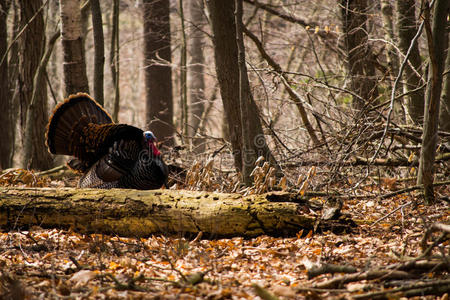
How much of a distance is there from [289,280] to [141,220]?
1.89 m

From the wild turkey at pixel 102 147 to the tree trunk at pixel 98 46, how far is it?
43.1 inches

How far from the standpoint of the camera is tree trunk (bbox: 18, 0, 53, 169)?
8.38m

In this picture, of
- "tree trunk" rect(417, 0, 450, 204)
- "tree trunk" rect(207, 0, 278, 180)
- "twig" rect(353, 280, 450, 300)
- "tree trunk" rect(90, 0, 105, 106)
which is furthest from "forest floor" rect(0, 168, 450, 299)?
"tree trunk" rect(90, 0, 105, 106)

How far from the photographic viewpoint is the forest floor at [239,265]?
2.94 meters

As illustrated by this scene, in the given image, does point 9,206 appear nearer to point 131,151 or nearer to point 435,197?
point 131,151

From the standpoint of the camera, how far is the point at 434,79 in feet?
13.8

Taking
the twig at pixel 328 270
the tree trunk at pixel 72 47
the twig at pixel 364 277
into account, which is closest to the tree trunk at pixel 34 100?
the tree trunk at pixel 72 47

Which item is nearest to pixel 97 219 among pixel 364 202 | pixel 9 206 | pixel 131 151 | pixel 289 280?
pixel 9 206

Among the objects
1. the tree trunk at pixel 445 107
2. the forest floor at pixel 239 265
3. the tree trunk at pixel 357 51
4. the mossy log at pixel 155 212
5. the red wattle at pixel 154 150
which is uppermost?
the tree trunk at pixel 357 51

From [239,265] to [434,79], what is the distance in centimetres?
246

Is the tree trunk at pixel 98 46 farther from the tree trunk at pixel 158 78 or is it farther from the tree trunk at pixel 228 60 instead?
the tree trunk at pixel 158 78

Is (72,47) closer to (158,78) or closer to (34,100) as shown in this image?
(34,100)

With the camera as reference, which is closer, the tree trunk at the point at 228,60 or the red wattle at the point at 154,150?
the tree trunk at the point at 228,60

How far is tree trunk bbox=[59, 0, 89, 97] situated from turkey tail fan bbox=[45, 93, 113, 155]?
92 cm
